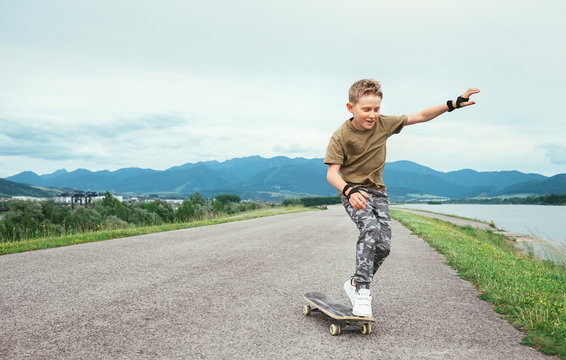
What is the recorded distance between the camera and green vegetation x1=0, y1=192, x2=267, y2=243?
14.2 m

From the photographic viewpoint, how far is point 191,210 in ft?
83.3

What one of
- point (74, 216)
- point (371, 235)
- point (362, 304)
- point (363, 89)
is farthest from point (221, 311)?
point (74, 216)

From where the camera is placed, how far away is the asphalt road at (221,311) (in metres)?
3.09

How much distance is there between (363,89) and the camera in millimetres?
3783

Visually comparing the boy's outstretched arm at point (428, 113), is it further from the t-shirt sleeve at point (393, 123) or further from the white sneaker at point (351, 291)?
the white sneaker at point (351, 291)

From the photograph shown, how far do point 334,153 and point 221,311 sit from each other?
199 centimetres

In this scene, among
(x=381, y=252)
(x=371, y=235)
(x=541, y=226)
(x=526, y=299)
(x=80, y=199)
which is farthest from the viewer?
(x=541, y=226)

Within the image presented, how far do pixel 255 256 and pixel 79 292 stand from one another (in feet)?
12.5

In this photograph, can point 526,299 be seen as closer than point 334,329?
No

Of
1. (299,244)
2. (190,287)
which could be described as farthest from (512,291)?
(299,244)

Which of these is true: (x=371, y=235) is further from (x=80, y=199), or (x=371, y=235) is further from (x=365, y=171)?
(x=80, y=199)

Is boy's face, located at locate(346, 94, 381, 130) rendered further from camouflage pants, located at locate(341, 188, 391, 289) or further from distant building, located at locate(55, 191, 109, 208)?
distant building, located at locate(55, 191, 109, 208)

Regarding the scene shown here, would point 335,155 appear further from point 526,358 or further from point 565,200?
point 565,200

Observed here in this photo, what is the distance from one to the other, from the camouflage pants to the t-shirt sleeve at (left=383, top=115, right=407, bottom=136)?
0.67m
